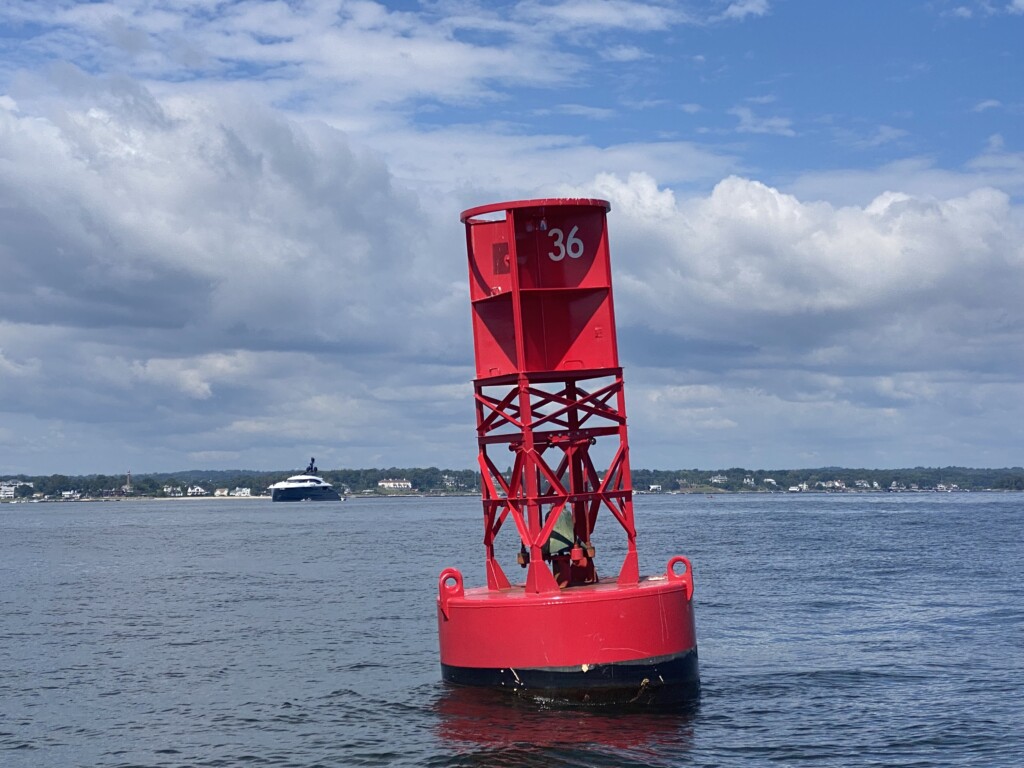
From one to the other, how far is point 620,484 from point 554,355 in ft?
9.18

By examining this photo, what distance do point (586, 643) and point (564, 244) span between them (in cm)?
765

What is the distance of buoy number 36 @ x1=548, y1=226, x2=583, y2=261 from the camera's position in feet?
81.5

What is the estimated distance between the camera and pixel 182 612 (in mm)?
43406

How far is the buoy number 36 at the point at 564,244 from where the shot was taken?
24.8 meters

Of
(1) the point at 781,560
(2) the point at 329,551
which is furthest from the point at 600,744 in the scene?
(2) the point at 329,551

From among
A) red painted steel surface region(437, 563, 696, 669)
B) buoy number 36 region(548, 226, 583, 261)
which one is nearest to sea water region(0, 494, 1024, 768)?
red painted steel surface region(437, 563, 696, 669)

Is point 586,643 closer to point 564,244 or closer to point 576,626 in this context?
point 576,626

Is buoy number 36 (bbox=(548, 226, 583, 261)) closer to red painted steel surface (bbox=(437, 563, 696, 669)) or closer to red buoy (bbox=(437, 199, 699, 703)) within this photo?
red buoy (bbox=(437, 199, 699, 703))

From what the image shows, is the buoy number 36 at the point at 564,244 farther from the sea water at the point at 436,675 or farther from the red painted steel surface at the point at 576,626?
the sea water at the point at 436,675

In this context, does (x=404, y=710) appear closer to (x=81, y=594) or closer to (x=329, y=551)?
(x=81, y=594)

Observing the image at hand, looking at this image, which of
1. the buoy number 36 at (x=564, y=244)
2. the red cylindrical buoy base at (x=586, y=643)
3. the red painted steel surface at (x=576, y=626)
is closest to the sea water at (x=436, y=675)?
the red cylindrical buoy base at (x=586, y=643)

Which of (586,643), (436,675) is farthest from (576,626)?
(436,675)

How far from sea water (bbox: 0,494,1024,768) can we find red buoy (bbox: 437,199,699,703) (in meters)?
0.69

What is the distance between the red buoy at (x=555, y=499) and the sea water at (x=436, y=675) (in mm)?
693
